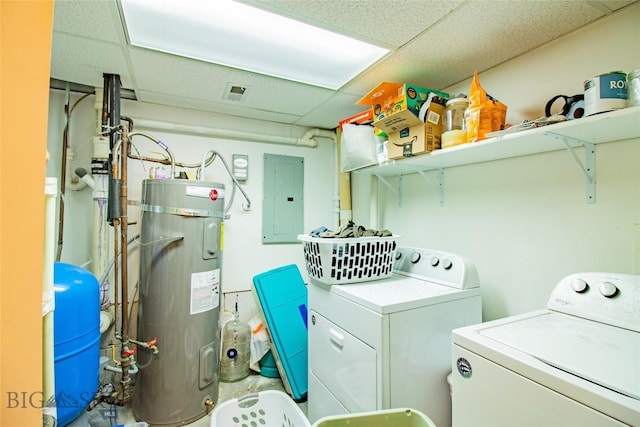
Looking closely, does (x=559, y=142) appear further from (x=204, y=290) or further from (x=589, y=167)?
(x=204, y=290)

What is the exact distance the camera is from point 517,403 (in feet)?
2.58

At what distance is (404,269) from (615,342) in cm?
99

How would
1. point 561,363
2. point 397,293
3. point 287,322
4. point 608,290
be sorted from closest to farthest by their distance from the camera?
1. point 561,363
2. point 608,290
3. point 397,293
4. point 287,322

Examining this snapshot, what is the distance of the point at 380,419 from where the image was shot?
3.50 feet

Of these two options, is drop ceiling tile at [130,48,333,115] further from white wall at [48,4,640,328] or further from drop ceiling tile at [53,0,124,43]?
white wall at [48,4,640,328]

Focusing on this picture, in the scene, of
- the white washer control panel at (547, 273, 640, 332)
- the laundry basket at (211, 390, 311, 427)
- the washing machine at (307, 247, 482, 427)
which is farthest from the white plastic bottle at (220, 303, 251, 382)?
the white washer control panel at (547, 273, 640, 332)

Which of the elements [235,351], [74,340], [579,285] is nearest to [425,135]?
[579,285]

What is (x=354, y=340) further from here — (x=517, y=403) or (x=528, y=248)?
(x=528, y=248)

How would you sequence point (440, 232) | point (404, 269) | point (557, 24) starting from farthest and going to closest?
point (440, 232) → point (404, 269) → point (557, 24)

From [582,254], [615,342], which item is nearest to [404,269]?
[582,254]

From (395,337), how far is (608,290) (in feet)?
2.56

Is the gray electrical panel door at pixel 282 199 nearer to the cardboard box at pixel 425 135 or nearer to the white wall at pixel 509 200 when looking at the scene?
the white wall at pixel 509 200

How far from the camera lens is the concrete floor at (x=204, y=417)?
1756 millimetres

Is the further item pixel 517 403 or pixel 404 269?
pixel 404 269
